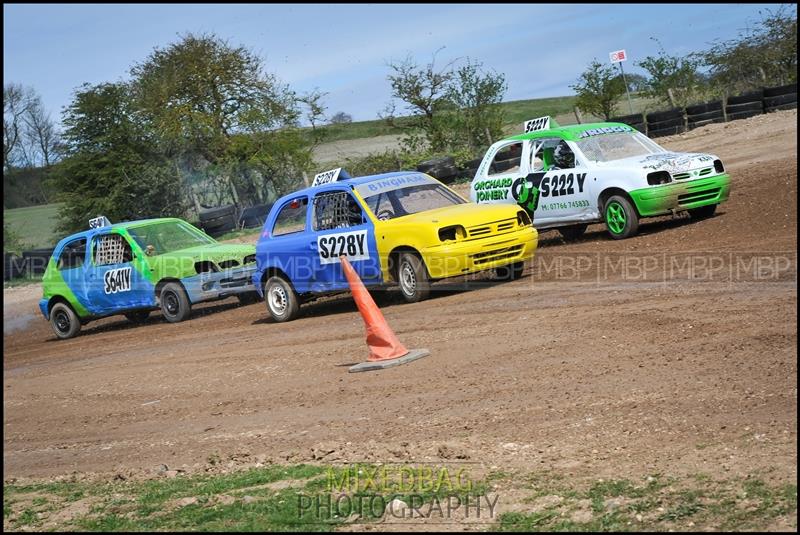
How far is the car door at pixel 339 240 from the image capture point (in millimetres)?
13992

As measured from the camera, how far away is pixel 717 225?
15125mm

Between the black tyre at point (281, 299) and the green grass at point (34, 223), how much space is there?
23741 mm

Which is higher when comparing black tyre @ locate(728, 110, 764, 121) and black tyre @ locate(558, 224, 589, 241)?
black tyre @ locate(728, 110, 764, 121)

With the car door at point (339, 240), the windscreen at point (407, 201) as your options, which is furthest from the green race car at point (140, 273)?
the windscreen at point (407, 201)

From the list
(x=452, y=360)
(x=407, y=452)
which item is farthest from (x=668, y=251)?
(x=407, y=452)

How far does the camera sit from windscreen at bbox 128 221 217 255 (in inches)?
714

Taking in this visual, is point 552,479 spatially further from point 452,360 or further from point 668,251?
point 668,251

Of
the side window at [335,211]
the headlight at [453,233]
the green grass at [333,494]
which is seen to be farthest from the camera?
the side window at [335,211]

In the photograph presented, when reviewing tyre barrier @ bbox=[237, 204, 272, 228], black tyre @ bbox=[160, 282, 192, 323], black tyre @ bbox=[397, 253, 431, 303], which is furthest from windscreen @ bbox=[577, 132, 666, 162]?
tyre barrier @ bbox=[237, 204, 272, 228]

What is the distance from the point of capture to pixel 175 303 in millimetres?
17766

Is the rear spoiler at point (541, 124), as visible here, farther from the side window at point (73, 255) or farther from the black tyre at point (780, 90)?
the black tyre at point (780, 90)

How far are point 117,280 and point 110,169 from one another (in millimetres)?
18051

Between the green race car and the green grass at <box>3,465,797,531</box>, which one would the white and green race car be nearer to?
the green race car

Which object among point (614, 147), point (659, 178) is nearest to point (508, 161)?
point (614, 147)
